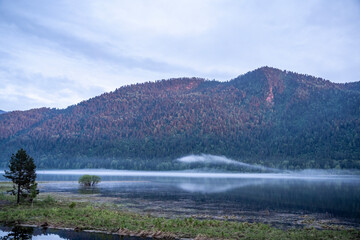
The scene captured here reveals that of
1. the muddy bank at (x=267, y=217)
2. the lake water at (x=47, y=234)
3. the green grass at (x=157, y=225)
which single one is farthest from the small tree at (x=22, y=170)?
the muddy bank at (x=267, y=217)

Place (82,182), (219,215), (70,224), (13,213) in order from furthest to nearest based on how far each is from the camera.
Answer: (82,182) < (219,215) < (13,213) < (70,224)

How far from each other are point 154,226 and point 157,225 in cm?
36

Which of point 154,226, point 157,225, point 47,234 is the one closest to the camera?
point 47,234

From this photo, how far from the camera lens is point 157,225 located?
35625mm

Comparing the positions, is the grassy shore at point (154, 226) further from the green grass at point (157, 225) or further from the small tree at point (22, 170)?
the small tree at point (22, 170)

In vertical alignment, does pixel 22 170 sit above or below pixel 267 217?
above

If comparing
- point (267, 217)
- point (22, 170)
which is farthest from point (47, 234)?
point (267, 217)

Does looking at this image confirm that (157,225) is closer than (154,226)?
No

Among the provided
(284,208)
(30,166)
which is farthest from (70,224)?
(284,208)

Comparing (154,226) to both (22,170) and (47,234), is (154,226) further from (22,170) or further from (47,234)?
(22,170)

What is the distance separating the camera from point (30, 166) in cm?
4728

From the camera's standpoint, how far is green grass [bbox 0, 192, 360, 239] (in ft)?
106

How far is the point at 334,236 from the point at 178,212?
74.8 ft

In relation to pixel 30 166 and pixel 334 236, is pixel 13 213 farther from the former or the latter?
pixel 334 236
